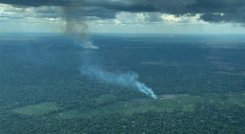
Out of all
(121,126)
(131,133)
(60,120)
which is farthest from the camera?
(60,120)

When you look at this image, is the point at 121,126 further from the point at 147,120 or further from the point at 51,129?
the point at 51,129

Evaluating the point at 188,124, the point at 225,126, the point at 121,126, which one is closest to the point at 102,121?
the point at 121,126

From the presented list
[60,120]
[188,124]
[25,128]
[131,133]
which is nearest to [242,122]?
[188,124]

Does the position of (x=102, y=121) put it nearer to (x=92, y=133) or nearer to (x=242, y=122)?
(x=92, y=133)

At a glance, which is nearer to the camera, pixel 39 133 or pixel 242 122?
pixel 39 133

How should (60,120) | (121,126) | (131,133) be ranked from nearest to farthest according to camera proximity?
(131,133), (121,126), (60,120)

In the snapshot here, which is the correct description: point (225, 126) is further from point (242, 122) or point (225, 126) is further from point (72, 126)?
point (72, 126)

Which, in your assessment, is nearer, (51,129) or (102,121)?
(51,129)

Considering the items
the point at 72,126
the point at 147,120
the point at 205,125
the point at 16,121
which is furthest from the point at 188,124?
the point at 16,121
